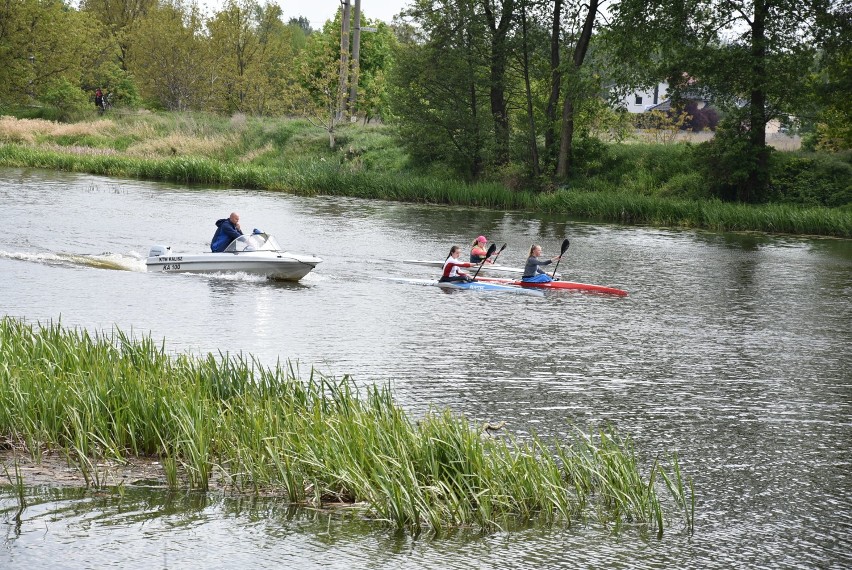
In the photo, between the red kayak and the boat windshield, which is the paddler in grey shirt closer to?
the red kayak

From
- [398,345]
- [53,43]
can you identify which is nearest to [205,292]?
[398,345]

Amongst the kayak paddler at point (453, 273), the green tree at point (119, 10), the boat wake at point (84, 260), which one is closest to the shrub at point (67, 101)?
the green tree at point (119, 10)

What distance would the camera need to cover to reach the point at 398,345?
17.4 metres

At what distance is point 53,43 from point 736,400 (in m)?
62.7

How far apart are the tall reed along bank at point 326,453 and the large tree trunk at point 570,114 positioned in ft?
116

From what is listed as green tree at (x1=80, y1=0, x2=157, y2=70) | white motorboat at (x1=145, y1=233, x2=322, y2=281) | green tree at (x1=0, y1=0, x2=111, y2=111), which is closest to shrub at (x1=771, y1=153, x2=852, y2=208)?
white motorboat at (x1=145, y1=233, x2=322, y2=281)

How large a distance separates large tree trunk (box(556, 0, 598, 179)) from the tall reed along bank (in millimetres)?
35376

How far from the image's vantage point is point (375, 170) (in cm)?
5038

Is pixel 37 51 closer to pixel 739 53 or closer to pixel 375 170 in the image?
pixel 375 170

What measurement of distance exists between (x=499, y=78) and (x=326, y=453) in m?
40.5

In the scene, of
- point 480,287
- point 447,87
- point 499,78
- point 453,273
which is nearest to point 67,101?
point 447,87

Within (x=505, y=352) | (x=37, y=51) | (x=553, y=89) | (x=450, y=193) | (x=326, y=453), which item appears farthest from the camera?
(x=37, y=51)

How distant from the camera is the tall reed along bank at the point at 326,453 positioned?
30.2 feet

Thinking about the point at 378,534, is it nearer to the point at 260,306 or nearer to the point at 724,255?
the point at 260,306
